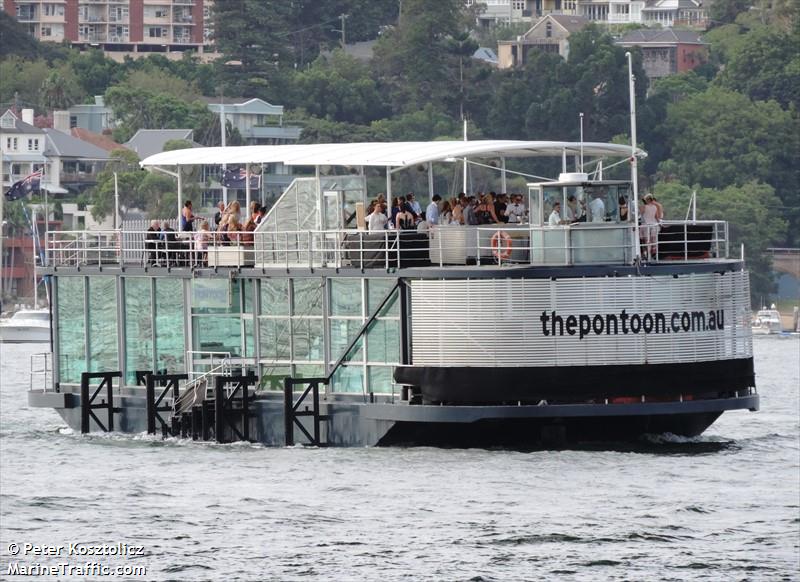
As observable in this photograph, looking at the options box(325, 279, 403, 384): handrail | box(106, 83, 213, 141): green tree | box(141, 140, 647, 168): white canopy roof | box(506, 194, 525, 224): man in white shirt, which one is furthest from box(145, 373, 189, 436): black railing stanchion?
box(106, 83, 213, 141): green tree

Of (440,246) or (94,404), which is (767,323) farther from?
(440,246)

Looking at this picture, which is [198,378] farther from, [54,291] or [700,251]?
[700,251]

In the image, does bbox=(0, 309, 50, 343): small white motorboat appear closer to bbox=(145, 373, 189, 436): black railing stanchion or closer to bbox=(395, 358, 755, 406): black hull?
bbox=(145, 373, 189, 436): black railing stanchion

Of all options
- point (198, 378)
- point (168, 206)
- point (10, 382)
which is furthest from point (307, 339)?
point (168, 206)

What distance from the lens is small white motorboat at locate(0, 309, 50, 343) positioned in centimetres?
13462

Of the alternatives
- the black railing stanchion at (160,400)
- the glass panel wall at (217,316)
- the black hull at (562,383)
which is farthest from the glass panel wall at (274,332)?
the black hull at (562,383)

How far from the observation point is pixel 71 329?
60.7 meters

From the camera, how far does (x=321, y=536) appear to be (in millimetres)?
45688

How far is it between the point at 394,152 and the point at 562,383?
5821 mm

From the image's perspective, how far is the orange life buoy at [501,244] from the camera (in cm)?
5266

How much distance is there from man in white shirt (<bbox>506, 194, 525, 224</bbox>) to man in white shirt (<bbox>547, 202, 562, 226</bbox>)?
9.21 feet

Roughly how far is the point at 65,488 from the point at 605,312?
9985 millimetres

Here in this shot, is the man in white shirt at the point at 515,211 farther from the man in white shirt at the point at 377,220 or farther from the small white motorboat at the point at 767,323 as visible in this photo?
the small white motorboat at the point at 767,323

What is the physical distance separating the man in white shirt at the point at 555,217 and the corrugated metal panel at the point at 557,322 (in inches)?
55.8
